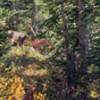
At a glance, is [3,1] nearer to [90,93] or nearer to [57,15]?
[57,15]

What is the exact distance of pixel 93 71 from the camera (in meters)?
17.1

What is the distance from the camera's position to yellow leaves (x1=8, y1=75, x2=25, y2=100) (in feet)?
50.5

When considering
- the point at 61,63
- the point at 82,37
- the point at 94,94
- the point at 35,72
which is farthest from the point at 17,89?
the point at 82,37

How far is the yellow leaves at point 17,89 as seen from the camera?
50.5 ft

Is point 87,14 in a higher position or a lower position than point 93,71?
higher

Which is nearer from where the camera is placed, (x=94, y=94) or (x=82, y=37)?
(x=94, y=94)

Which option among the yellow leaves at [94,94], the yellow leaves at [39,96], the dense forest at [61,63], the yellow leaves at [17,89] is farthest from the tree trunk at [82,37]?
the yellow leaves at [17,89]

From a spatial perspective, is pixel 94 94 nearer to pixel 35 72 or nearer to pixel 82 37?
pixel 82 37

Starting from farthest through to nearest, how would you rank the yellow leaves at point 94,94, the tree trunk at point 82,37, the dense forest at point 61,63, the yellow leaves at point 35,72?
the tree trunk at point 82,37, the yellow leaves at point 35,72, the dense forest at point 61,63, the yellow leaves at point 94,94

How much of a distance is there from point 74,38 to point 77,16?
1.41 meters

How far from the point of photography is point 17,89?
15.8m

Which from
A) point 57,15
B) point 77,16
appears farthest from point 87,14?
point 57,15

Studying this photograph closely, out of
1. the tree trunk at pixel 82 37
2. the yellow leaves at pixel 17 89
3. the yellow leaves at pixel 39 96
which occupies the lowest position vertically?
the yellow leaves at pixel 39 96

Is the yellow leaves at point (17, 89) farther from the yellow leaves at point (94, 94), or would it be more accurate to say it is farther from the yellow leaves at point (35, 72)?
the yellow leaves at point (94, 94)
